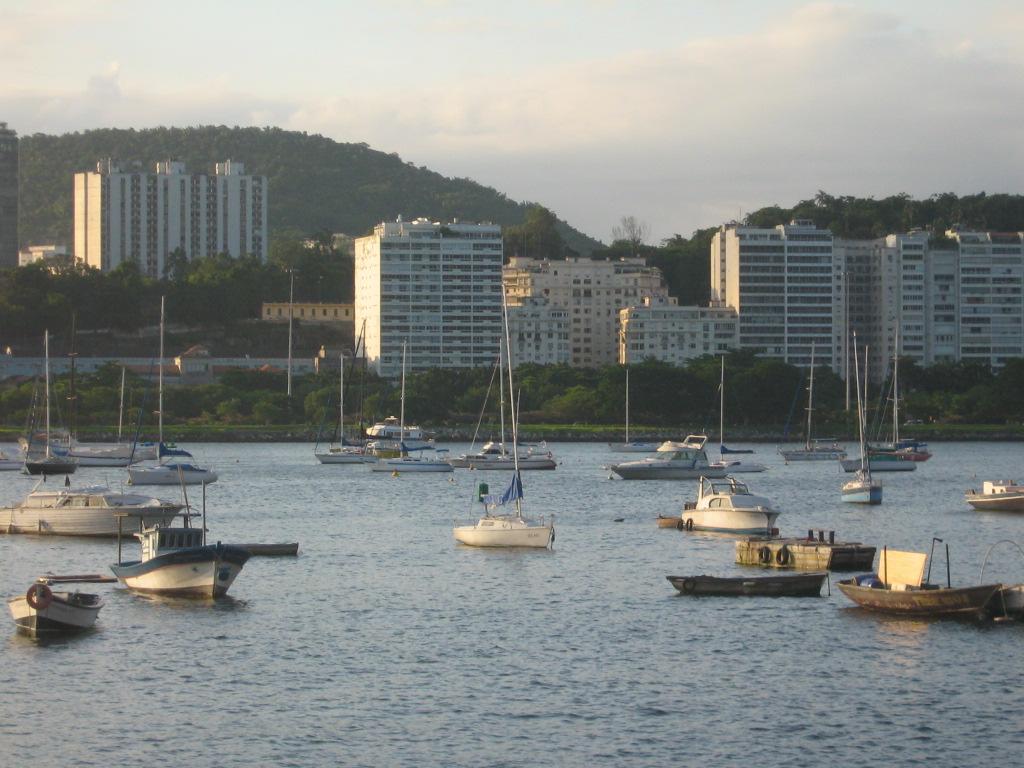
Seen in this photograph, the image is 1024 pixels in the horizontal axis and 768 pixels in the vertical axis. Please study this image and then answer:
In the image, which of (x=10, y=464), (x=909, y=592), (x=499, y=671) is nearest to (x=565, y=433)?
(x=10, y=464)

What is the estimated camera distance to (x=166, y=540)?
175 feet

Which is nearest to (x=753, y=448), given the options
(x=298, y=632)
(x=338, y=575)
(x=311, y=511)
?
(x=311, y=511)

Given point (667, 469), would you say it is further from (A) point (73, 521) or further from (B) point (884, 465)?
(A) point (73, 521)

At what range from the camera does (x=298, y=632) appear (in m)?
46.8

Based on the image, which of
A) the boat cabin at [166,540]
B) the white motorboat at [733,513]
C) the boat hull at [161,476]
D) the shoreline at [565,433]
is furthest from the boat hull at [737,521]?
the shoreline at [565,433]

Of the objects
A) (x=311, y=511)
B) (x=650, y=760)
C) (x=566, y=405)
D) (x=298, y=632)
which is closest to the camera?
(x=650, y=760)

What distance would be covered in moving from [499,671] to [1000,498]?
46.8 meters

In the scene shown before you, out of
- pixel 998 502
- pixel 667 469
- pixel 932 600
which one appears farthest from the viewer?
pixel 667 469

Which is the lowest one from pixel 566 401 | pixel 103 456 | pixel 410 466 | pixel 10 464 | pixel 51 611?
pixel 10 464

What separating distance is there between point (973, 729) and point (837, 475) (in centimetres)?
8599

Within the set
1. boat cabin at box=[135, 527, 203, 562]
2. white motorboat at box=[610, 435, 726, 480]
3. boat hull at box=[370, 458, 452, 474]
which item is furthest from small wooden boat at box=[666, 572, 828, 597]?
boat hull at box=[370, 458, 452, 474]

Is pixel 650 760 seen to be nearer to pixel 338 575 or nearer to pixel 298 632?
pixel 298 632

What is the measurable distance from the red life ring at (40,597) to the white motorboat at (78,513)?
21788 mm

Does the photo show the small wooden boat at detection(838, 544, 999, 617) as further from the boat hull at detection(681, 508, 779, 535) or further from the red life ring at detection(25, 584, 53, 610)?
the red life ring at detection(25, 584, 53, 610)
